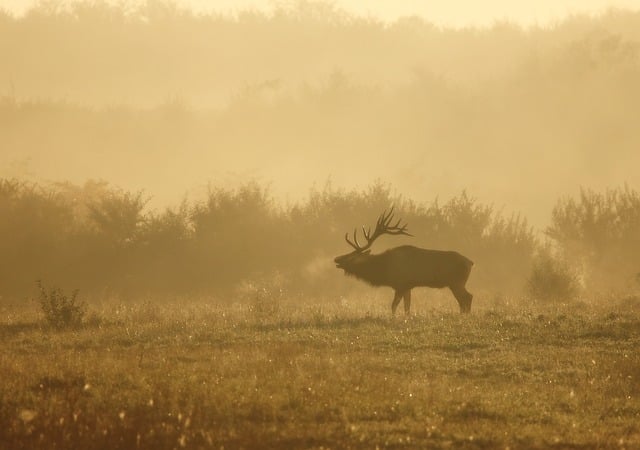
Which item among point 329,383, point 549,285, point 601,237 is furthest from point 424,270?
point 601,237

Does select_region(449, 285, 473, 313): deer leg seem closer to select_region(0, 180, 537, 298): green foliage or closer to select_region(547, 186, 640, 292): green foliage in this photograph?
select_region(0, 180, 537, 298): green foliage

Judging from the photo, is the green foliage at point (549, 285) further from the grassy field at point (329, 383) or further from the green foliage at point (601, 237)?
the grassy field at point (329, 383)

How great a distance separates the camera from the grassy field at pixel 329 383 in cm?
1051

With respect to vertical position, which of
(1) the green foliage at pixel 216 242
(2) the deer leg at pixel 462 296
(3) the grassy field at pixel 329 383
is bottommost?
(3) the grassy field at pixel 329 383

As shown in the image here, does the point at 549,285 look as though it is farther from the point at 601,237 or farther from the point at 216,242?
the point at 216,242

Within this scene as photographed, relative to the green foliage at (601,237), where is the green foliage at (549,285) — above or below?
below

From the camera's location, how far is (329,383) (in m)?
13.1

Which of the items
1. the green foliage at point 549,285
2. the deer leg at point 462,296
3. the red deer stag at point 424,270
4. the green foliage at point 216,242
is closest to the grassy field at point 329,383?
the deer leg at point 462,296

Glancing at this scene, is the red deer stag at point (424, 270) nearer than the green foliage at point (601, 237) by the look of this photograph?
Yes

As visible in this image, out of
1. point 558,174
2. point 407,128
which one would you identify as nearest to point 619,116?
point 558,174

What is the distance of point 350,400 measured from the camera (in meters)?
12.0

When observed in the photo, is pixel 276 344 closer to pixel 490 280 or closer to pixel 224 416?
pixel 224 416

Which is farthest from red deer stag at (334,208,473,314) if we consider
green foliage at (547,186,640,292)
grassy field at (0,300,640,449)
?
green foliage at (547,186,640,292)

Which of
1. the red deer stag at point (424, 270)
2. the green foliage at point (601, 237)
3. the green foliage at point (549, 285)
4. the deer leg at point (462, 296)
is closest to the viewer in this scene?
the deer leg at point (462, 296)
